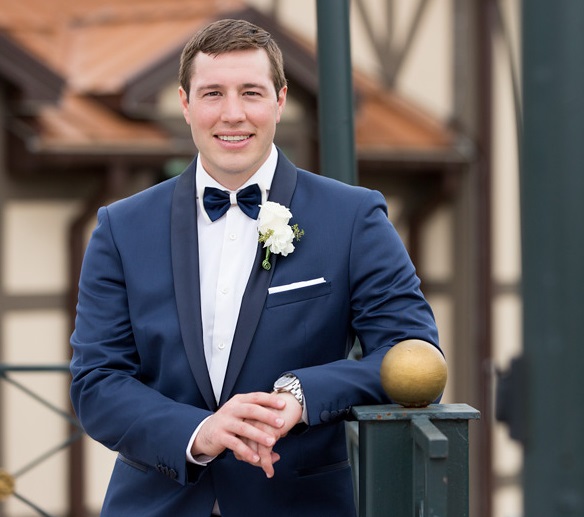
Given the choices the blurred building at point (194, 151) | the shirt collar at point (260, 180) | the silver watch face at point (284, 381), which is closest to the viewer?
the silver watch face at point (284, 381)

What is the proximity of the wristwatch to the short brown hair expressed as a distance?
2.00ft

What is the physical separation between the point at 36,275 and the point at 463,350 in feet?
13.5

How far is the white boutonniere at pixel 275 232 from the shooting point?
2596 millimetres

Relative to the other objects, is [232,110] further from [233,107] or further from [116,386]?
[116,386]

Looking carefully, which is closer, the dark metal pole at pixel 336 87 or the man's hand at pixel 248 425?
the man's hand at pixel 248 425

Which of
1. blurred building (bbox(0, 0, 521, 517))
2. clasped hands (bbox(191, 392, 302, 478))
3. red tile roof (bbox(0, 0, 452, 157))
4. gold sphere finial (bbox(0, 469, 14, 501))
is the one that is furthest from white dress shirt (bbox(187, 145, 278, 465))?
red tile roof (bbox(0, 0, 452, 157))

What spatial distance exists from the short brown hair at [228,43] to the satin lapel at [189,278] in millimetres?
242

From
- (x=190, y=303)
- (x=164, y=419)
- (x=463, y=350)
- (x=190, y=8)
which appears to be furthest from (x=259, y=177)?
(x=463, y=350)

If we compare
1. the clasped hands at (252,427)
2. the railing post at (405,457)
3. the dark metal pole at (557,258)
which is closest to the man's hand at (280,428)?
the clasped hands at (252,427)

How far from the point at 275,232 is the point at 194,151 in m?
6.14

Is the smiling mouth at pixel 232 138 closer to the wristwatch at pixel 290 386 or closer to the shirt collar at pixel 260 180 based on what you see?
the shirt collar at pixel 260 180

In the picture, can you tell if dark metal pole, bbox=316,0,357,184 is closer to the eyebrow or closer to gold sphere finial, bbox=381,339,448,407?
the eyebrow

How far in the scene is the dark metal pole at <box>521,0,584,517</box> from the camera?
1.71m

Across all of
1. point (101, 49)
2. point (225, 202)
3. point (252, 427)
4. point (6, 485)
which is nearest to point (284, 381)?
point (252, 427)
